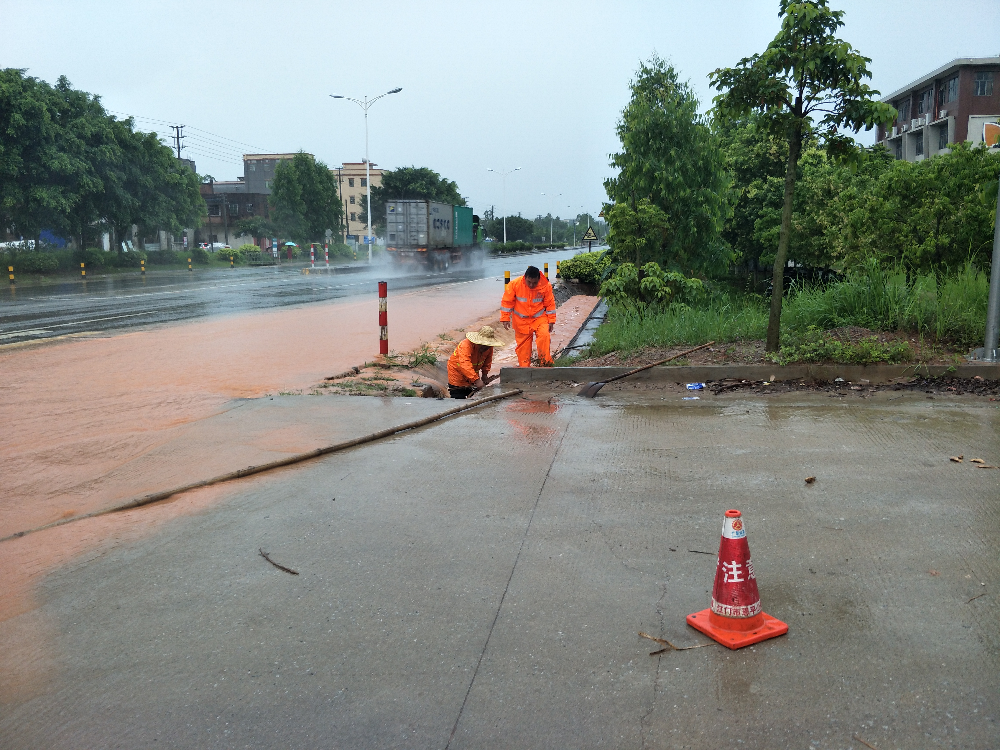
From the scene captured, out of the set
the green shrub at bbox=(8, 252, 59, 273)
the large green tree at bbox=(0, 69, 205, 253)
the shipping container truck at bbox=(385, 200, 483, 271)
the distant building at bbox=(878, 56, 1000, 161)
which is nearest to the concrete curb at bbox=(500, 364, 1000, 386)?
the large green tree at bbox=(0, 69, 205, 253)

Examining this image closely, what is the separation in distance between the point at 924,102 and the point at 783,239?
202 ft

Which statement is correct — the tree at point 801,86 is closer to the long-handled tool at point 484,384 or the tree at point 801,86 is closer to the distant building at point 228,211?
the long-handled tool at point 484,384

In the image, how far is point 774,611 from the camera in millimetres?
3549

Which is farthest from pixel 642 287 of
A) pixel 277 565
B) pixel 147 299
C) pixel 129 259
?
pixel 129 259

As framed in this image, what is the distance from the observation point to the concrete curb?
Result: 28.2ft

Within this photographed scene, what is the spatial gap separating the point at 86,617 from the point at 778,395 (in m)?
6.69

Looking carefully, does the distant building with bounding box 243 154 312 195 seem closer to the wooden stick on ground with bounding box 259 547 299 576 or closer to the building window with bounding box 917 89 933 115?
the building window with bounding box 917 89 933 115

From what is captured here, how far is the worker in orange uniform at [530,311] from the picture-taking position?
10281 mm

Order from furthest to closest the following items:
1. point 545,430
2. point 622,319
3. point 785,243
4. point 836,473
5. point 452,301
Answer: point 452,301, point 622,319, point 785,243, point 545,430, point 836,473

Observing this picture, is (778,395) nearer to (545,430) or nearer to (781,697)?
(545,430)

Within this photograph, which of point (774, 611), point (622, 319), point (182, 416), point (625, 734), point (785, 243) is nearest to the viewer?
point (625, 734)

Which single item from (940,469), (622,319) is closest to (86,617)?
(940,469)

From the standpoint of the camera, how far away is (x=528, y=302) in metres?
10.4

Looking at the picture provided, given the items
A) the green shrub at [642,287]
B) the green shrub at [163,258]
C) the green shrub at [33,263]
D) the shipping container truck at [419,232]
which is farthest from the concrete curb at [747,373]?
the green shrub at [163,258]
